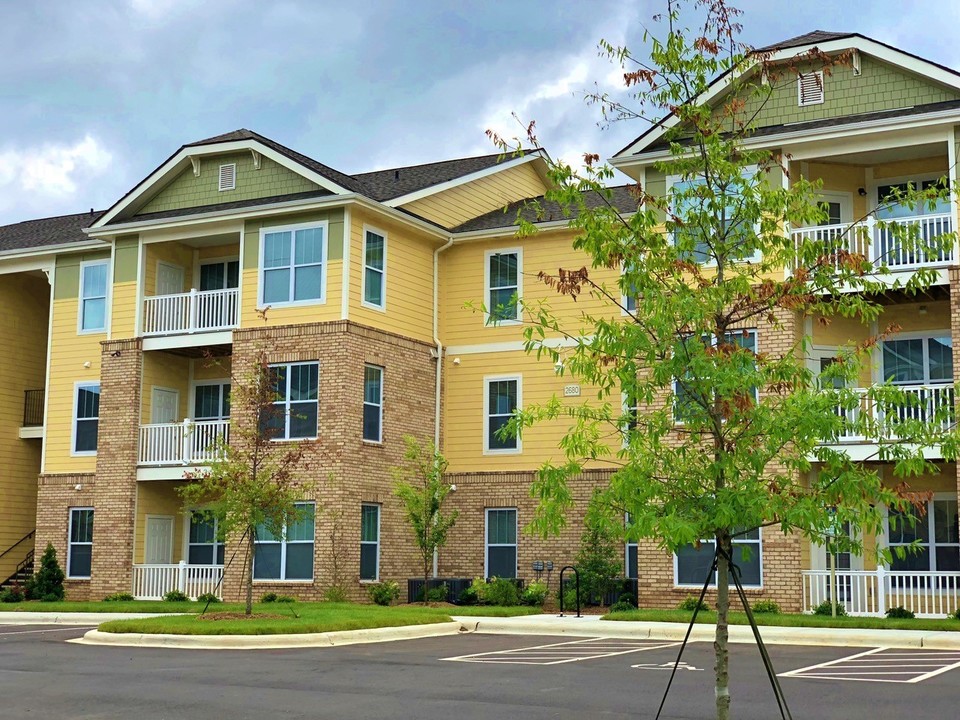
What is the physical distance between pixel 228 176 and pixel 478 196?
22.7ft

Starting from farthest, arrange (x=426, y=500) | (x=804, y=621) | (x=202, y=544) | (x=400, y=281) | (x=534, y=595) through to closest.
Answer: (x=202, y=544), (x=400, y=281), (x=426, y=500), (x=534, y=595), (x=804, y=621)

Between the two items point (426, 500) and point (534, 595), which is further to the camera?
point (426, 500)

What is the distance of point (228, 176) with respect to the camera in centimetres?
3127

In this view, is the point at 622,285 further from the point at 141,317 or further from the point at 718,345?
the point at 141,317

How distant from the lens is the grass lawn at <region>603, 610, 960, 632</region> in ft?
68.7

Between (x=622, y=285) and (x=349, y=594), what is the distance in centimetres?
1890

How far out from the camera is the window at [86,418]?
33094 mm

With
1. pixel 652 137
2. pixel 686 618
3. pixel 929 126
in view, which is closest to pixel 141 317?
pixel 652 137

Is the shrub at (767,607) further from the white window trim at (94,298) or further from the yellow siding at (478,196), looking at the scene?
the white window trim at (94,298)

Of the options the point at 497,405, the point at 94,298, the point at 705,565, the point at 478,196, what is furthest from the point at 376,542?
the point at 94,298

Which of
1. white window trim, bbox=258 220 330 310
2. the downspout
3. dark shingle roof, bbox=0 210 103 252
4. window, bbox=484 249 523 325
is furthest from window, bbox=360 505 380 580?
dark shingle roof, bbox=0 210 103 252

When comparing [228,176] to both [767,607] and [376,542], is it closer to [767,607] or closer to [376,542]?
[376,542]

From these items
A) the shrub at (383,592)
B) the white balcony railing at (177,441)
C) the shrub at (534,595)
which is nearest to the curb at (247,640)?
the shrub at (383,592)

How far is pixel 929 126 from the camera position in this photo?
24.2 meters
